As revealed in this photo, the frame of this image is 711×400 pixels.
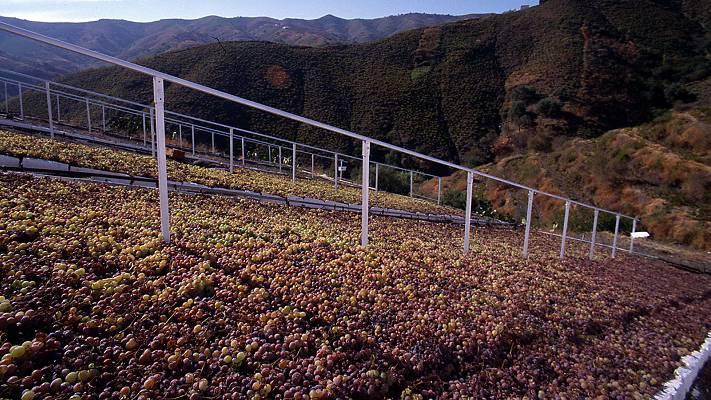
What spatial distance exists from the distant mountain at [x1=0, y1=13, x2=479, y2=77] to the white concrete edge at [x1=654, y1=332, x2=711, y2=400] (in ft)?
306

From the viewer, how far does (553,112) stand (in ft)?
102

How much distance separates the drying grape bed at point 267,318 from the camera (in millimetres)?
1798

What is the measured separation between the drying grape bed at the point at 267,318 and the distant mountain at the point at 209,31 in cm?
9252

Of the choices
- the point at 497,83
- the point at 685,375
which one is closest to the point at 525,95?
the point at 497,83

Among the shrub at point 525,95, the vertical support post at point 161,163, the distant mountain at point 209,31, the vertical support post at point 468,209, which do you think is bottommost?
the vertical support post at point 468,209

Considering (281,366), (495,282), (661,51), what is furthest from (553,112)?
(281,366)

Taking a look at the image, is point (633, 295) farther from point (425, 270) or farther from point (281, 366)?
point (281, 366)

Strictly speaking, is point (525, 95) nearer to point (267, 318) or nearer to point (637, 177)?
point (637, 177)

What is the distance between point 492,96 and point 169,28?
407 ft

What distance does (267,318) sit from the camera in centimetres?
238

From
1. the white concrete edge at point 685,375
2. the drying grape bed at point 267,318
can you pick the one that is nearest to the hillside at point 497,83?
the white concrete edge at point 685,375

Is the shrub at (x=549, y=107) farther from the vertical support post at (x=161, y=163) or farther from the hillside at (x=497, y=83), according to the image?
the vertical support post at (x=161, y=163)

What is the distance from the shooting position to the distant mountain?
98363 millimetres

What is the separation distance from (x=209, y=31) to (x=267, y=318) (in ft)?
454
